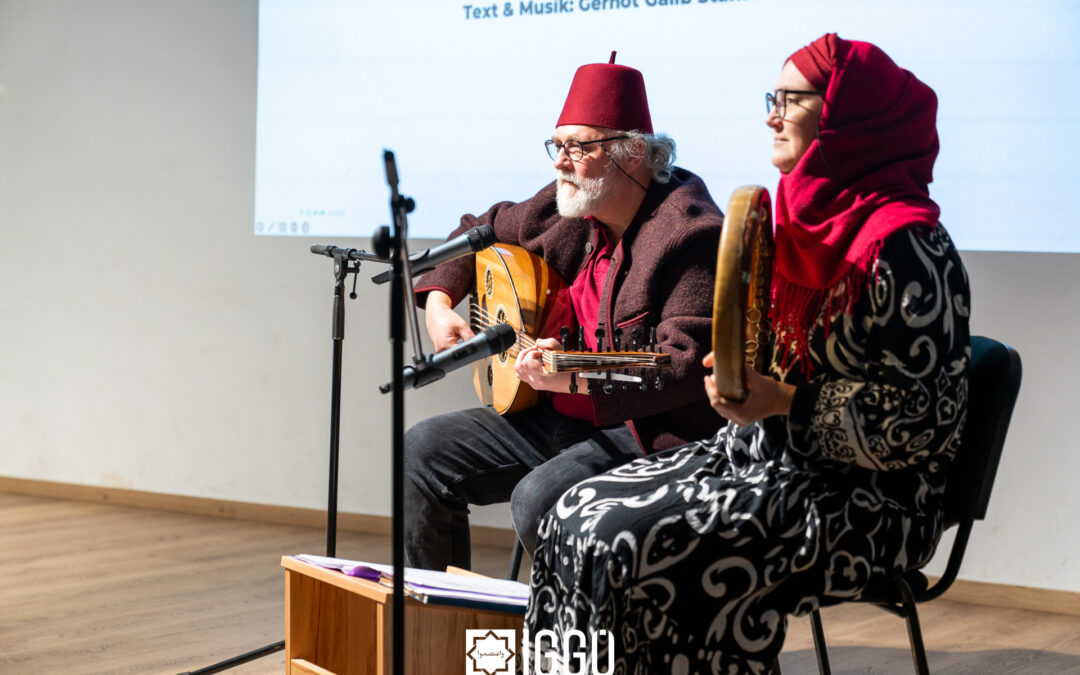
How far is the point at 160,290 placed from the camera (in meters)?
4.15

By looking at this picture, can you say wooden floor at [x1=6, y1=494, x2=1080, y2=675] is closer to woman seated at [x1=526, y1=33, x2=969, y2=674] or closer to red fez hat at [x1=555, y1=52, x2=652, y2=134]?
woman seated at [x1=526, y1=33, x2=969, y2=674]

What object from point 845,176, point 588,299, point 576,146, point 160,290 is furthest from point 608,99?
point 160,290

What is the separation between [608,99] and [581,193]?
0.21 m

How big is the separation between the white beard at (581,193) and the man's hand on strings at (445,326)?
1.19 feet

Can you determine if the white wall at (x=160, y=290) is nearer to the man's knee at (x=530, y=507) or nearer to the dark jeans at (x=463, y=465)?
the dark jeans at (x=463, y=465)

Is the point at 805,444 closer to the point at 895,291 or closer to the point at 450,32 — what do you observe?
the point at 895,291

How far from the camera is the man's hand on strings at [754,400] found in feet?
4.85

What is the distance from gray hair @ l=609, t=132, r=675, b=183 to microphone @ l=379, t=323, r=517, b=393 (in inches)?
33.1

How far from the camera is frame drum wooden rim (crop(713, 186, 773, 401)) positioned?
1.36 meters

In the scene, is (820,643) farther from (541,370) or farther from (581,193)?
(581,193)

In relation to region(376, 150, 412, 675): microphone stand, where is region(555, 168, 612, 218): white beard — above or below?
above

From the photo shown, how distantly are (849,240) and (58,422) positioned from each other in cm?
371

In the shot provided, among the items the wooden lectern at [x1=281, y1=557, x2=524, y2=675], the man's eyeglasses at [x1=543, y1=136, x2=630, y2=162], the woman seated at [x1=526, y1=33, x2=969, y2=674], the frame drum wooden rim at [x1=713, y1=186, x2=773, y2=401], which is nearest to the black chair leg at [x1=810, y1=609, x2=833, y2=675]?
the woman seated at [x1=526, y1=33, x2=969, y2=674]

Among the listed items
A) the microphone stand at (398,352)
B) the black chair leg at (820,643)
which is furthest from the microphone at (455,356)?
the black chair leg at (820,643)
